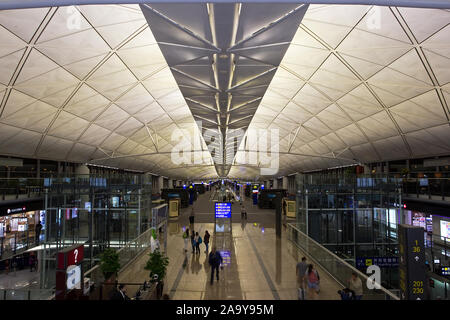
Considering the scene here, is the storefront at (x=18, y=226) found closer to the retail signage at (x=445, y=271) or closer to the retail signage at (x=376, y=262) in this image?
the retail signage at (x=376, y=262)

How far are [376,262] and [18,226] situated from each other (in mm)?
26142

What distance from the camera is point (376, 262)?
17.1 metres

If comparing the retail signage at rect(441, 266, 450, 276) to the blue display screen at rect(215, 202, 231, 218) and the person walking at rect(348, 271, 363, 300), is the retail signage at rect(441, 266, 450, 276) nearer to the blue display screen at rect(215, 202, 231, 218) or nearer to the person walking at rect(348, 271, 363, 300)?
the person walking at rect(348, 271, 363, 300)

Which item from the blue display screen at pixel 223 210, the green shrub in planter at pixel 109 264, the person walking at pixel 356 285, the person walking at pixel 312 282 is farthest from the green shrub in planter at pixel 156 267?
the blue display screen at pixel 223 210

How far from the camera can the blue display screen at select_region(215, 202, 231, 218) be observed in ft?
83.5

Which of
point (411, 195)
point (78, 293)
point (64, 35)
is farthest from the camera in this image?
point (411, 195)

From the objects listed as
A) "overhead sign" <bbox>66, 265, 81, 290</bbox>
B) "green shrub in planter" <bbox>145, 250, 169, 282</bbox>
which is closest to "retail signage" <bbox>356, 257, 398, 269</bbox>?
"green shrub in planter" <bbox>145, 250, 169, 282</bbox>

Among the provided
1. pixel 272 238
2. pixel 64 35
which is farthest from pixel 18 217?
pixel 272 238

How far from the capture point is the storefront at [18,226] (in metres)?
21.1

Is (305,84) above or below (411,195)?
above

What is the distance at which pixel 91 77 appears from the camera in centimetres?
2156

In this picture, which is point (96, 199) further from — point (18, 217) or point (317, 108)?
point (317, 108)

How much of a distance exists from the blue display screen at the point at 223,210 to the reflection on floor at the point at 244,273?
7.48 ft

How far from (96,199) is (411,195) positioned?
77.0ft
